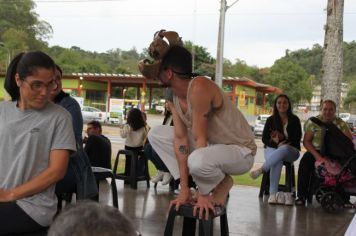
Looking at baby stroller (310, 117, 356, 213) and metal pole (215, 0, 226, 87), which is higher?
metal pole (215, 0, 226, 87)

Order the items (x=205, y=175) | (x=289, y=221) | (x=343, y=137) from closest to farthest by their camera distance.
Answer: (x=205, y=175) < (x=289, y=221) < (x=343, y=137)

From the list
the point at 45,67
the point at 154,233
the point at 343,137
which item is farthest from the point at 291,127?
the point at 45,67

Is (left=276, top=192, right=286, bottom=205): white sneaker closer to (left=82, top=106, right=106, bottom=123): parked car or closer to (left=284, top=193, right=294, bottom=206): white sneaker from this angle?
(left=284, top=193, right=294, bottom=206): white sneaker

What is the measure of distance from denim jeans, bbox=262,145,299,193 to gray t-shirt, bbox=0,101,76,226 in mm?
3917

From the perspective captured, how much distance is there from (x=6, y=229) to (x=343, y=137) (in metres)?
4.13

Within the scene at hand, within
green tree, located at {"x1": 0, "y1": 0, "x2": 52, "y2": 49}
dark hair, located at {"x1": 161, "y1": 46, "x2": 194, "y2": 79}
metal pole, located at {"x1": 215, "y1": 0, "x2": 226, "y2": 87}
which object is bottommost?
dark hair, located at {"x1": 161, "y1": 46, "x2": 194, "y2": 79}

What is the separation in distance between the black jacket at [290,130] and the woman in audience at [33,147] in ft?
13.2

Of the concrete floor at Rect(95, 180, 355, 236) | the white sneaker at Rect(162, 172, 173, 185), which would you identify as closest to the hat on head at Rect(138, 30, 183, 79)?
the concrete floor at Rect(95, 180, 355, 236)

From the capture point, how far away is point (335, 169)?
5656 mm

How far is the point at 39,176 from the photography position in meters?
2.37

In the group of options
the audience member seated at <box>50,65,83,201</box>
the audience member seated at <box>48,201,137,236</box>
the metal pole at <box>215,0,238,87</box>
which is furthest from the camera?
the metal pole at <box>215,0,238,87</box>

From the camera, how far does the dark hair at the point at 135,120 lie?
23.3 feet

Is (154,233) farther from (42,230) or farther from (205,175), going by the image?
(42,230)

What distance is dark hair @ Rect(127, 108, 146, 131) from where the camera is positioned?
709cm
